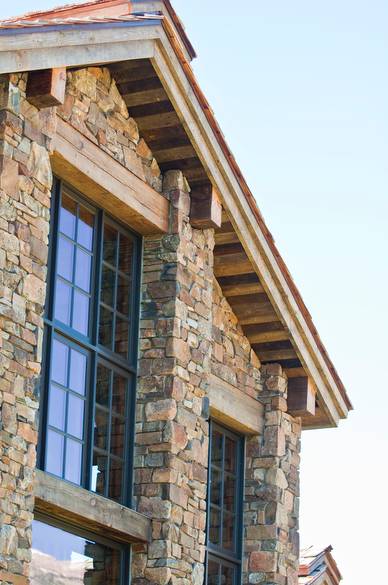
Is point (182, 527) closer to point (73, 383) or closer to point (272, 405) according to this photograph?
point (73, 383)

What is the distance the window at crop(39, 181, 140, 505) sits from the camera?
13.4m

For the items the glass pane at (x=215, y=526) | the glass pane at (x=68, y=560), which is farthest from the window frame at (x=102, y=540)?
the glass pane at (x=215, y=526)

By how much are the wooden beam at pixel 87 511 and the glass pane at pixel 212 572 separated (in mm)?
1971

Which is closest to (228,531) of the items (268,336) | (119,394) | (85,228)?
(268,336)

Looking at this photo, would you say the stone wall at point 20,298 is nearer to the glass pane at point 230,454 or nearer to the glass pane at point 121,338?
the glass pane at point 121,338

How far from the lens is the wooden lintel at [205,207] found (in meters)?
15.2

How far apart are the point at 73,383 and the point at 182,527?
186cm

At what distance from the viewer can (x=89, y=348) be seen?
45.8 ft

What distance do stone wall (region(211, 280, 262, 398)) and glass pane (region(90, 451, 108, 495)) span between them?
2303mm

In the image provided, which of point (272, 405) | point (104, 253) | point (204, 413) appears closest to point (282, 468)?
point (272, 405)

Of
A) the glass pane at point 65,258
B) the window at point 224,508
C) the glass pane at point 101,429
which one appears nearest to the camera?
the glass pane at point 65,258

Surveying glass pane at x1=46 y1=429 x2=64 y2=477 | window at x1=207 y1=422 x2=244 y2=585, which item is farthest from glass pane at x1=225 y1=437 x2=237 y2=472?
glass pane at x1=46 y1=429 x2=64 y2=477

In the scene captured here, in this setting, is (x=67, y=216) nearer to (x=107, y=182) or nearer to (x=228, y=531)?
(x=107, y=182)

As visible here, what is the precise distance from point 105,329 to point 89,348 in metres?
0.52
